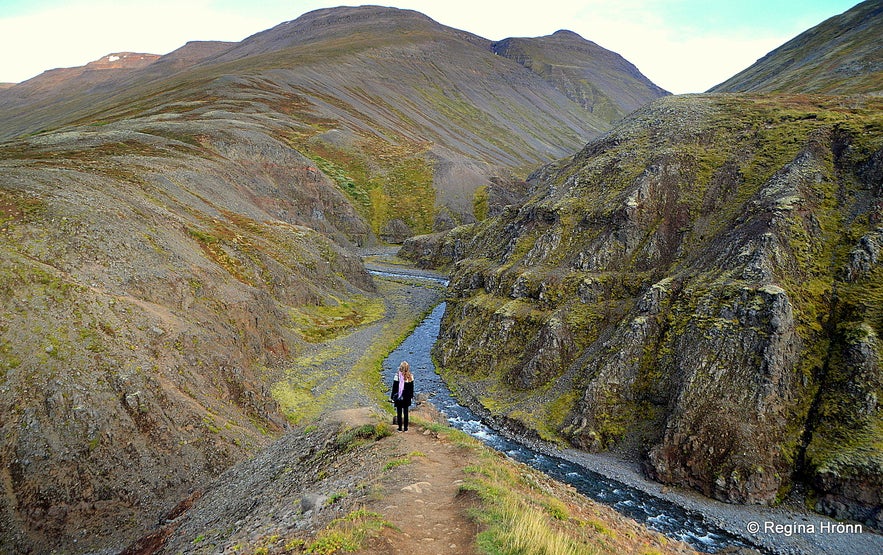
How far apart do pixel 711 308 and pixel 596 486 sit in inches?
798

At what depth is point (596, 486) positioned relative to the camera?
132ft

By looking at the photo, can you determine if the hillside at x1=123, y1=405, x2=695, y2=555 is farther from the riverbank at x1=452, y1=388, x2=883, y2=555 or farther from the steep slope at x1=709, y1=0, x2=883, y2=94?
the steep slope at x1=709, y1=0, x2=883, y2=94

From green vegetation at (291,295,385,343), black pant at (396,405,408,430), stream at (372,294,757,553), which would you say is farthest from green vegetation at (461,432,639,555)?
green vegetation at (291,295,385,343)

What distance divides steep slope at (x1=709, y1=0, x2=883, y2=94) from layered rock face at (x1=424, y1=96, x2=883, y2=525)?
103ft

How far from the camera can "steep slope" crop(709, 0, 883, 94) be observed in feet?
298

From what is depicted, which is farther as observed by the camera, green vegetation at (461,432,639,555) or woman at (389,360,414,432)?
woman at (389,360,414,432)

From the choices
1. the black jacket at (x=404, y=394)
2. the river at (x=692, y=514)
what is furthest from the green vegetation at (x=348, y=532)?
the river at (x=692, y=514)

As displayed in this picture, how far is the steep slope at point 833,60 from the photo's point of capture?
9088 centimetres

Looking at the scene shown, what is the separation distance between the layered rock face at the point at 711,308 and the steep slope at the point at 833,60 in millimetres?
31398

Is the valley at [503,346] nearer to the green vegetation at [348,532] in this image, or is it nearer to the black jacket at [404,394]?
the green vegetation at [348,532]

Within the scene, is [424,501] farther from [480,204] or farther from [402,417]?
[480,204]

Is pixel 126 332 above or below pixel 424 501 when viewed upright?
below

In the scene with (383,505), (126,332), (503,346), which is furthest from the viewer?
(503,346)

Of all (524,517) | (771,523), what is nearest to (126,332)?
(524,517)
